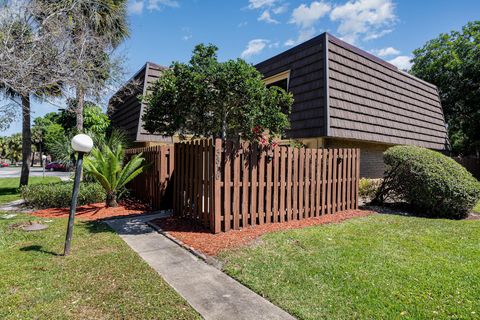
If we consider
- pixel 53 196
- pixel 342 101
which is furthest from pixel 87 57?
pixel 342 101

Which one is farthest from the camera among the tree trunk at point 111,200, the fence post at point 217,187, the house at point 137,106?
the house at point 137,106

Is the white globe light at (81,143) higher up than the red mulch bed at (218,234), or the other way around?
the white globe light at (81,143)

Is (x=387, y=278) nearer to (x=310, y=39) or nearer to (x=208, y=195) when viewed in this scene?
(x=208, y=195)

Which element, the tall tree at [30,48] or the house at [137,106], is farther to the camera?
the house at [137,106]

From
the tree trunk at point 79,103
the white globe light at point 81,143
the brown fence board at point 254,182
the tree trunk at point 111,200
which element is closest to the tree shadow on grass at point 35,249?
the white globe light at point 81,143

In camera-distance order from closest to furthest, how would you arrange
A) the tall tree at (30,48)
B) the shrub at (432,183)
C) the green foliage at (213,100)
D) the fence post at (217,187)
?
the green foliage at (213,100) → the fence post at (217,187) → the tall tree at (30,48) → the shrub at (432,183)

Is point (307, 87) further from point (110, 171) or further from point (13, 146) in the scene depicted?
point (13, 146)

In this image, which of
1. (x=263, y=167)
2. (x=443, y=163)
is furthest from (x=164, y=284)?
(x=443, y=163)

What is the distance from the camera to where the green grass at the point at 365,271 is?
9.87ft

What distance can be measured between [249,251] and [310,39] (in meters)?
9.57

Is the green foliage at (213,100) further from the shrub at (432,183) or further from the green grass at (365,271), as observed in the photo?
the shrub at (432,183)

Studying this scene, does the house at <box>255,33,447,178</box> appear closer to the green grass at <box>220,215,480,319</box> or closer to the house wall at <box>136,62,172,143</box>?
the house wall at <box>136,62,172,143</box>

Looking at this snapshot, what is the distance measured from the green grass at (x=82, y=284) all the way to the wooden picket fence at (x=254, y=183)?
1779 mm

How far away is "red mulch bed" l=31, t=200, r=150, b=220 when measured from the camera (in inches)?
305
